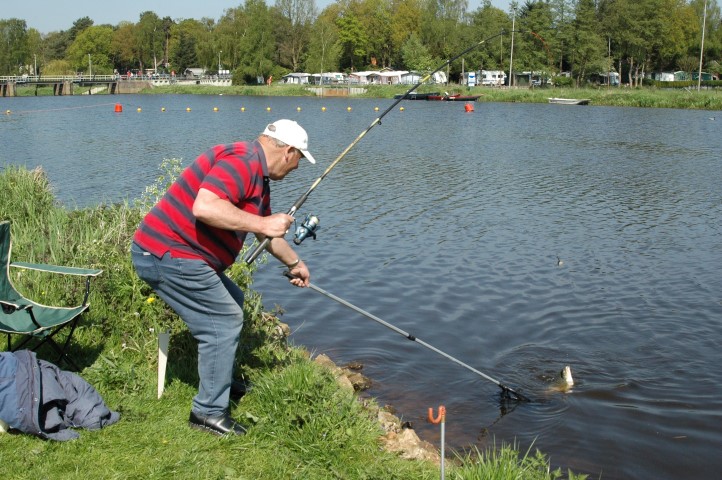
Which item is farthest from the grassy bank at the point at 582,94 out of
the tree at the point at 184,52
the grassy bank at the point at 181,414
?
the grassy bank at the point at 181,414

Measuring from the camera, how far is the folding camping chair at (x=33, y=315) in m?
5.41

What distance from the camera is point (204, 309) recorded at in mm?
4625

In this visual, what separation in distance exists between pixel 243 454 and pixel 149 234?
1432 millimetres

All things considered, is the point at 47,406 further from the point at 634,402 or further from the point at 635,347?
the point at 635,347

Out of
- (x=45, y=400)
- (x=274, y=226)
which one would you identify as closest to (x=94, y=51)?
(x=45, y=400)

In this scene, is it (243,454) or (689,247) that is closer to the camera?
(243,454)

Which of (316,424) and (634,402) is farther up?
(316,424)

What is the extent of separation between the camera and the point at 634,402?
7.68m

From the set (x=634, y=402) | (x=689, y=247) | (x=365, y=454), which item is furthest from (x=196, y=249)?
(x=689, y=247)

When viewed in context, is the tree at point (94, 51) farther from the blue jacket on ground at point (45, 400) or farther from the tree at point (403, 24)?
the blue jacket on ground at point (45, 400)

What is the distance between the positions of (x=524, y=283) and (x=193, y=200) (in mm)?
7941

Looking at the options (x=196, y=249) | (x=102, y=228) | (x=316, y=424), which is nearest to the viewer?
(x=196, y=249)

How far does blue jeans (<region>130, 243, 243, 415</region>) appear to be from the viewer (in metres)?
4.52

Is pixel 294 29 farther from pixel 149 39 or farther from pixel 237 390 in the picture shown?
pixel 237 390
